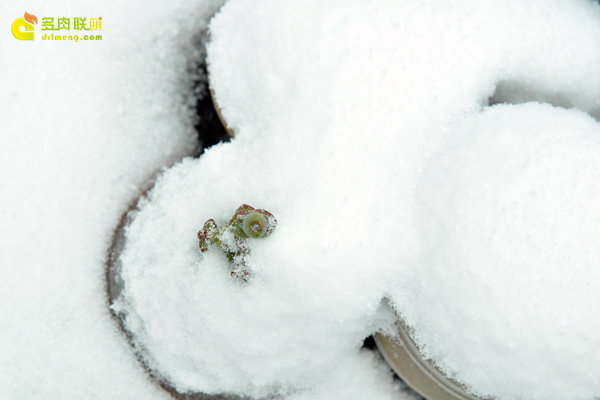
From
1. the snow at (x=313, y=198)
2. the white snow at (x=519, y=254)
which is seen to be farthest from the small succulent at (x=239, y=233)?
the white snow at (x=519, y=254)

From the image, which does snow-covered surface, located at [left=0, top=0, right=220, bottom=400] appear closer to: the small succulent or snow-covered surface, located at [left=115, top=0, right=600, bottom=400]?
snow-covered surface, located at [left=115, top=0, right=600, bottom=400]

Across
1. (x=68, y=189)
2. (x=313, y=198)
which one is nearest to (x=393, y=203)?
(x=313, y=198)

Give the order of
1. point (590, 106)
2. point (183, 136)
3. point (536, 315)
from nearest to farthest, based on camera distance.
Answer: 1. point (536, 315)
2. point (590, 106)
3. point (183, 136)

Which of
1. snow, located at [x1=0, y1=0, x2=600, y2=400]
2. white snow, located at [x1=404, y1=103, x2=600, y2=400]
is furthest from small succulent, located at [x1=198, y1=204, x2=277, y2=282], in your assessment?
white snow, located at [x1=404, y1=103, x2=600, y2=400]

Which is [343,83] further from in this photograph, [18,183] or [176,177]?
[18,183]

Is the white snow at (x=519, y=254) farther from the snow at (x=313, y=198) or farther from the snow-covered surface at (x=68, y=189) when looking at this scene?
the snow-covered surface at (x=68, y=189)

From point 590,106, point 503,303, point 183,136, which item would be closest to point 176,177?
point 183,136

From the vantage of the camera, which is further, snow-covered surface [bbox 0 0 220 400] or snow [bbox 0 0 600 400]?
snow-covered surface [bbox 0 0 220 400]
